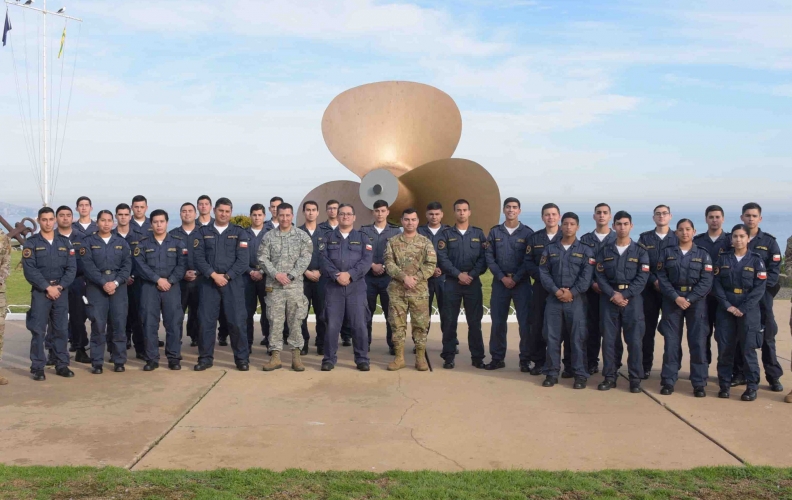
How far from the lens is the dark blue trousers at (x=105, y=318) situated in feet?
19.3

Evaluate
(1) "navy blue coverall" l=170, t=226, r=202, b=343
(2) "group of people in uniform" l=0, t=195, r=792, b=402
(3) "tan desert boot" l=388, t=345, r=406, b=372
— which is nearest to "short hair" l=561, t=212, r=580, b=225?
(2) "group of people in uniform" l=0, t=195, r=792, b=402

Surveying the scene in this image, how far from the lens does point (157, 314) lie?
19.8 ft

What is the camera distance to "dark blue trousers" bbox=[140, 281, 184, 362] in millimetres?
5988

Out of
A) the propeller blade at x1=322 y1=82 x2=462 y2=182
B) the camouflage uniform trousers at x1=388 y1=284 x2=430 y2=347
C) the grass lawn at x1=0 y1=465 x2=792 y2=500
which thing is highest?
the propeller blade at x1=322 y1=82 x2=462 y2=182

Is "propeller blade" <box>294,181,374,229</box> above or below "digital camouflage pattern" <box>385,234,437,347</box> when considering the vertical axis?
above

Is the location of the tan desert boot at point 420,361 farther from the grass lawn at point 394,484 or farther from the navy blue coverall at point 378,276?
the grass lawn at point 394,484

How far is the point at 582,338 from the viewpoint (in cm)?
553

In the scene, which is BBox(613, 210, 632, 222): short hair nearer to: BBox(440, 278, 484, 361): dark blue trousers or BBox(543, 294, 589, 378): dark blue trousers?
BBox(543, 294, 589, 378): dark blue trousers

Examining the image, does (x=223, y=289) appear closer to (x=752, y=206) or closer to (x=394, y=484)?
(x=394, y=484)

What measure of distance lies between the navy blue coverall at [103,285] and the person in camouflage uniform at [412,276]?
7.52ft

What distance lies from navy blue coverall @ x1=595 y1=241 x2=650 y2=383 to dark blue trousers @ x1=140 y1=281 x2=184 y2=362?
360cm

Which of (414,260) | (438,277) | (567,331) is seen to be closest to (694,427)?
(567,331)

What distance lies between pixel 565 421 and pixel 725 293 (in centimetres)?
175

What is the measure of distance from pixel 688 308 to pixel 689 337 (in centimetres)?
23
